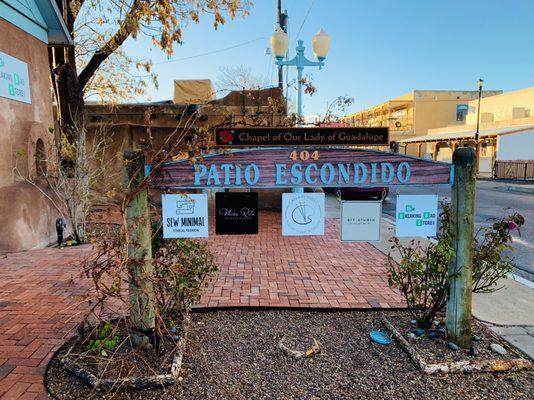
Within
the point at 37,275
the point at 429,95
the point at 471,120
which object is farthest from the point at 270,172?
the point at 429,95

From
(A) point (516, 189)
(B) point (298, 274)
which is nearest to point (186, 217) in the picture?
(B) point (298, 274)

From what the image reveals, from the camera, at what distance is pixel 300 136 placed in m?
3.37

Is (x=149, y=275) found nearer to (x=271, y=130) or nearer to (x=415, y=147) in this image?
(x=271, y=130)

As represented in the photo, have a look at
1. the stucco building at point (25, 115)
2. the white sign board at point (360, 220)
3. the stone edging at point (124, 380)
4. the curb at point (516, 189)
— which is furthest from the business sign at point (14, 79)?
the curb at point (516, 189)

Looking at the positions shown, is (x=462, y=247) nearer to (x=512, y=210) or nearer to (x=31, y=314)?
(x=31, y=314)

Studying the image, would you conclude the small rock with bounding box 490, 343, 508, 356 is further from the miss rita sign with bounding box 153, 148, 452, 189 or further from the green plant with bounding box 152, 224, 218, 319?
the green plant with bounding box 152, 224, 218, 319

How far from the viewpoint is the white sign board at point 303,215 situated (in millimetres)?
3607

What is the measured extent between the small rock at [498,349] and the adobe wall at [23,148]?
6.84 metres

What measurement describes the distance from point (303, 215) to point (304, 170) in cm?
47

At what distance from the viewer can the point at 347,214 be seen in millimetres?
3664

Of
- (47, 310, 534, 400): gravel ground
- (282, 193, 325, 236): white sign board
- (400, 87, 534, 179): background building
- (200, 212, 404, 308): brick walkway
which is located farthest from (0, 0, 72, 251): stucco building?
(400, 87, 534, 179): background building

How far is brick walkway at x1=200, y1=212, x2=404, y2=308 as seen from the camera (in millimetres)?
4602

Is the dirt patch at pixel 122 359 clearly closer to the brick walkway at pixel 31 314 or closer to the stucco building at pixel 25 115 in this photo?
the brick walkway at pixel 31 314

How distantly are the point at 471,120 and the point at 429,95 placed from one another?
9.15 metres
